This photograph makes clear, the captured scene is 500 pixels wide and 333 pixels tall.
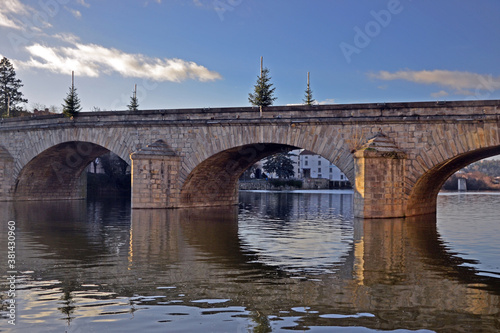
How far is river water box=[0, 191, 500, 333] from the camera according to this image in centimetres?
773

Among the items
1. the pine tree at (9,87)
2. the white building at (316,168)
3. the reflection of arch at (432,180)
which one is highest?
the pine tree at (9,87)

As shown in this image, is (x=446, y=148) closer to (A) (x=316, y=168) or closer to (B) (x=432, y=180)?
(B) (x=432, y=180)

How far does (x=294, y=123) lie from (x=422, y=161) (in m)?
6.58

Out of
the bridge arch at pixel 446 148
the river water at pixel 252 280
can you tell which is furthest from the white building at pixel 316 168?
the river water at pixel 252 280

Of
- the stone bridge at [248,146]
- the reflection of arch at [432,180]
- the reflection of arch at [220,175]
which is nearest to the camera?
the stone bridge at [248,146]

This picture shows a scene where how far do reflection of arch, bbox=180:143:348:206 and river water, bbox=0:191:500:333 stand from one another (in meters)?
11.5

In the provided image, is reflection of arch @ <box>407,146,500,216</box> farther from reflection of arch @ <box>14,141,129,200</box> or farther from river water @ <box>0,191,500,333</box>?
reflection of arch @ <box>14,141,129,200</box>

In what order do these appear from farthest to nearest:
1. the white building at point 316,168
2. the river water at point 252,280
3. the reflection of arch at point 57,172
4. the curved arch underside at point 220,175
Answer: the white building at point 316,168 < the reflection of arch at point 57,172 < the curved arch underside at point 220,175 < the river water at point 252,280

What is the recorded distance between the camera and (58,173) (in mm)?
42625

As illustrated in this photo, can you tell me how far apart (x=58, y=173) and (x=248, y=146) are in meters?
19.1

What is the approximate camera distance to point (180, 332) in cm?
721

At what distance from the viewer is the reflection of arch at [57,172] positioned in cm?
3853

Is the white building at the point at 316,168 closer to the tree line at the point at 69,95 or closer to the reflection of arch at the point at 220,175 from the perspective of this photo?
the tree line at the point at 69,95
